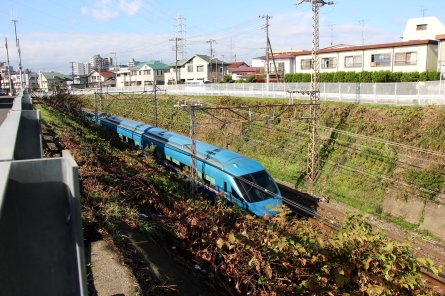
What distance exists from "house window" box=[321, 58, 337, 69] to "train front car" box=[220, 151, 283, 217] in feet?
69.1

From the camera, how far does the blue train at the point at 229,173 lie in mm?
11328

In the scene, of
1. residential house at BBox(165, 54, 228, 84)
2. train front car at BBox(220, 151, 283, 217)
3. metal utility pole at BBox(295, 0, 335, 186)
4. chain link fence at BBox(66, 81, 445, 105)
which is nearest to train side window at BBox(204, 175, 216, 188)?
train front car at BBox(220, 151, 283, 217)

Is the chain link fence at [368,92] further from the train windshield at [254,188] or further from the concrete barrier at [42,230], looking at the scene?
the concrete barrier at [42,230]

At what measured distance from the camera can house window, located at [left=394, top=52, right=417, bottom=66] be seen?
2550 cm

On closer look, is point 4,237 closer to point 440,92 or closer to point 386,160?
point 386,160

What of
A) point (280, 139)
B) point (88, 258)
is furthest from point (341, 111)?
A: point (88, 258)

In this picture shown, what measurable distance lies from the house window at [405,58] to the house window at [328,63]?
196 inches

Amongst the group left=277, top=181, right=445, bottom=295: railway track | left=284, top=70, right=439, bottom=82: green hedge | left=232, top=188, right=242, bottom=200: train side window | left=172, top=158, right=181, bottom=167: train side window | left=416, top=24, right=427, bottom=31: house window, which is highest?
left=416, top=24, right=427, bottom=31: house window

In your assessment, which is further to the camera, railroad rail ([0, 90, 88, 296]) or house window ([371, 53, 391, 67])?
house window ([371, 53, 391, 67])

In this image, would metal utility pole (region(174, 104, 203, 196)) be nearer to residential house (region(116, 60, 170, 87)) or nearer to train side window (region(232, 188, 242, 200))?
train side window (region(232, 188, 242, 200))

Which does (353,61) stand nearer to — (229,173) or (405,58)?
(405,58)

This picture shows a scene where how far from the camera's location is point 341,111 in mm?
19156

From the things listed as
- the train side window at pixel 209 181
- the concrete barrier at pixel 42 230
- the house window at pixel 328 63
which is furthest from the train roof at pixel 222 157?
the house window at pixel 328 63

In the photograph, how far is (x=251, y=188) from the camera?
11.5m
